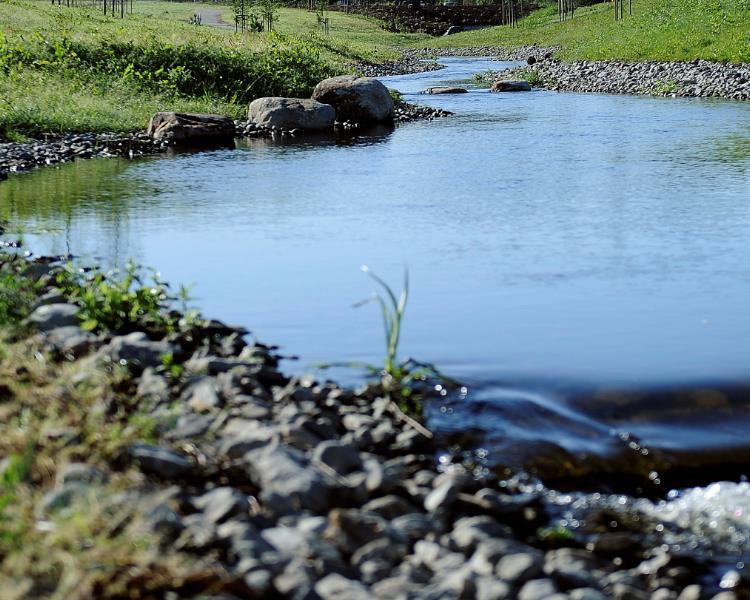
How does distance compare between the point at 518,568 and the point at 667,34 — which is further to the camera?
the point at 667,34

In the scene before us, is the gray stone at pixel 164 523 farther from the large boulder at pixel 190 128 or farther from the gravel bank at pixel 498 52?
the gravel bank at pixel 498 52

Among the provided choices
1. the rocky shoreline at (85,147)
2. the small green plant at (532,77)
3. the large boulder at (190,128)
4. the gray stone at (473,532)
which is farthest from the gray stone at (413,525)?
the small green plant at (532,77)

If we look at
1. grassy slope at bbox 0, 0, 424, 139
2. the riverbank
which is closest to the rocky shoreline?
grassy slope at bbox 0, 0, 424, 139

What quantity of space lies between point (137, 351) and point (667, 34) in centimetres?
3680

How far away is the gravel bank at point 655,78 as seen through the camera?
3009cm

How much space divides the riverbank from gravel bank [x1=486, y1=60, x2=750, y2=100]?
1000 inches

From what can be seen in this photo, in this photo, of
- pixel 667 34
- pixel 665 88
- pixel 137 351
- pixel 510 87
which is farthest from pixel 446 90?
pixel 137 351

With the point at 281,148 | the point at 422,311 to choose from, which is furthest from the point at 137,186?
the point at 422,311

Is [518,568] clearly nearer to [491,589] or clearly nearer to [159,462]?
[491,589]

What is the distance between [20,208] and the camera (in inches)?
546

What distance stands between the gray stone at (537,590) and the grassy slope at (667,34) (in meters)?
31.6

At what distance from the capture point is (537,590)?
428cm

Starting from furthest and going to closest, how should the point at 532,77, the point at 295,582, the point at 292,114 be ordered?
the point at 532,77
the point at 292,114
the point at 295,582

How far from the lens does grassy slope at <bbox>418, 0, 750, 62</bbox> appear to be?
1404 inches
